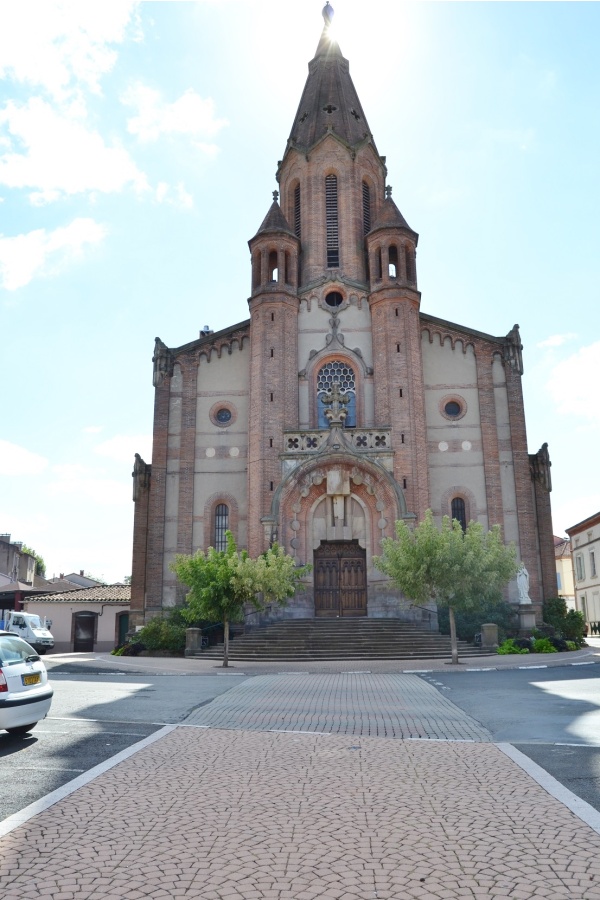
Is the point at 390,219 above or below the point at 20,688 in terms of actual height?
above

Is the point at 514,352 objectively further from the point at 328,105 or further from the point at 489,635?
the point at 328,105

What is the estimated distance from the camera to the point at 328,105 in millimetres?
39188

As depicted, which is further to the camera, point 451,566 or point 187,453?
point 187,453

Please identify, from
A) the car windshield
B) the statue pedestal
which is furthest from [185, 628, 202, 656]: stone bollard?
the car windshield

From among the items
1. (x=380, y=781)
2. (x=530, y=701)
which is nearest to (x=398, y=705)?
(x=530, y=701)

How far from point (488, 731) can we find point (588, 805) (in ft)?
13.2

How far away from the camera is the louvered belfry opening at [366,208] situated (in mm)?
36656

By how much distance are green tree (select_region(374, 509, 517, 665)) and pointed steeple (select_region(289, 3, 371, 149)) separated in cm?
2269

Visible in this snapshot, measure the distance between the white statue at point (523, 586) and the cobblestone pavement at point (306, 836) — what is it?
23193 millimetres

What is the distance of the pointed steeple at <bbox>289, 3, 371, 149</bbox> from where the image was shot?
125 ft

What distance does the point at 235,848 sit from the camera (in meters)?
5.14

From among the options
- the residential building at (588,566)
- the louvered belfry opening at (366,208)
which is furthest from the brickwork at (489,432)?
the residential building at (588,566)

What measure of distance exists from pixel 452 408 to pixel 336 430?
6244 mm

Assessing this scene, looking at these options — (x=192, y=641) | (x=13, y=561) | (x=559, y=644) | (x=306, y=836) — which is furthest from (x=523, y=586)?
(x=13, y=561)
